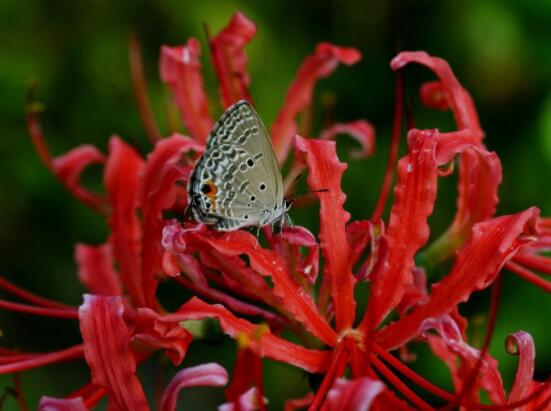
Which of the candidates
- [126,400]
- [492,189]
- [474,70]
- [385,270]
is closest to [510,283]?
[474,70]

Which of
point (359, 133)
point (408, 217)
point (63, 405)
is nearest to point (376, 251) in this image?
point (408, 217)

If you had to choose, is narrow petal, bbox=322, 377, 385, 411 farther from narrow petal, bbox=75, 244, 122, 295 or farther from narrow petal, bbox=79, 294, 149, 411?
narrow petal, bbox=75, 244, 122, 295

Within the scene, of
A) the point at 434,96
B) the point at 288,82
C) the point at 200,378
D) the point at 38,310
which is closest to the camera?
the point at 200,378

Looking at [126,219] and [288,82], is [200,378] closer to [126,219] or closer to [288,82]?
[126,219]

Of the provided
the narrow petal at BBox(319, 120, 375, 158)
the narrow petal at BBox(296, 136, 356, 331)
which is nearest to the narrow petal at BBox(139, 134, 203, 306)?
the narrow petal at BBox(296, 136, 356, 331)

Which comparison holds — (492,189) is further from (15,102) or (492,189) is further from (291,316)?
(15,102)

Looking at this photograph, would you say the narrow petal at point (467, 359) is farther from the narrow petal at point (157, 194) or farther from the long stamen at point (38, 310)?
the long stamen at point (38, 310)
